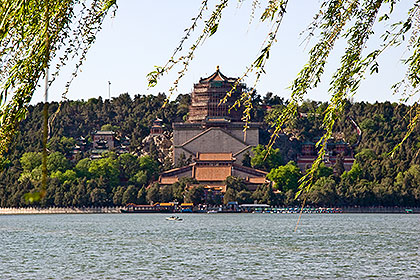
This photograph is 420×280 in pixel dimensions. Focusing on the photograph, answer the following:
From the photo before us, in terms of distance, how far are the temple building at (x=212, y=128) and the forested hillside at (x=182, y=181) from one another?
3428mm

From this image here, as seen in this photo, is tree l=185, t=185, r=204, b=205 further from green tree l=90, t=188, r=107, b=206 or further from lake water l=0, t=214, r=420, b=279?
lake water l=0, t=214, r=420, b=279

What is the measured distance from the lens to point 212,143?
121000 millimetres

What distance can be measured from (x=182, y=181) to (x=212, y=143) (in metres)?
11.7

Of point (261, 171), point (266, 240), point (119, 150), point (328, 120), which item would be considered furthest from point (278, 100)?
point (328, 120)

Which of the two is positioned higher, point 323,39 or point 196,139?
point 196,139

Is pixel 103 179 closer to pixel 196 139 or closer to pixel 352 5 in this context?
pixel 196 139

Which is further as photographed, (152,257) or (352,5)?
(152,257)

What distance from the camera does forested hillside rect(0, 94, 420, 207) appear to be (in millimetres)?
109500

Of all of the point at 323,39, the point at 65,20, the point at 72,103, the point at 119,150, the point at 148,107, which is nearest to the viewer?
the point at 65,20

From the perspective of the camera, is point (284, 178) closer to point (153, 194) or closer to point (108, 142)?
point (153, 194)

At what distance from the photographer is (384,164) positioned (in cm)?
11575

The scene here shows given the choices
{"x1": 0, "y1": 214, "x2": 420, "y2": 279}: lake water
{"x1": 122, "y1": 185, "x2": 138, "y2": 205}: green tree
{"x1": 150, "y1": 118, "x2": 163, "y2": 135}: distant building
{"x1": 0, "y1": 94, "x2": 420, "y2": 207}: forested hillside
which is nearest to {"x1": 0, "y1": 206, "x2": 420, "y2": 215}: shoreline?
{"x1": 0, "y1": 94, "x2": 420, "y2": 207}: forested hillside

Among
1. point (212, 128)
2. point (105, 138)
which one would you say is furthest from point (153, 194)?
point (105, 138)

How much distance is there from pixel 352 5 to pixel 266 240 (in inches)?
1883
